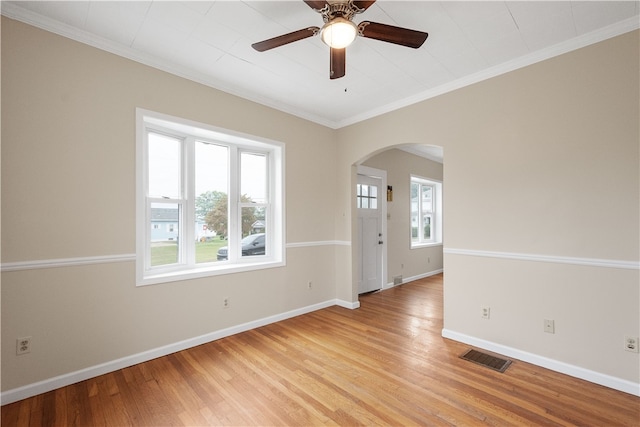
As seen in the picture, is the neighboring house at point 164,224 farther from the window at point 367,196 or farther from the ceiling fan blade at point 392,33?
the window at point 367,196

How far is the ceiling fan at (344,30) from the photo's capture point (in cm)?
174

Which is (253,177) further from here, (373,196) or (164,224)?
(373,196)

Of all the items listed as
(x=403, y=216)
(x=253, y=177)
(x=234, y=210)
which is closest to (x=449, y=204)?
(x=253, y=177)

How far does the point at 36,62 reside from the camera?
220cm

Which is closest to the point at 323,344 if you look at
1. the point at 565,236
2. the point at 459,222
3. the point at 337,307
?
the point at 337,307

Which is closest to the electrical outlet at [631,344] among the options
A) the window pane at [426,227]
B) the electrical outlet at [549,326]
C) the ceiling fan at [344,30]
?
the electrical outlet at [549,326]

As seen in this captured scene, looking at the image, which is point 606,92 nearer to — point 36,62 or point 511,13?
point 511,13

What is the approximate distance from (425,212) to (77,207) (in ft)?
21.2

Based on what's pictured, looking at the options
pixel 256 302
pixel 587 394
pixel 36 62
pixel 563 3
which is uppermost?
pixel 563 3

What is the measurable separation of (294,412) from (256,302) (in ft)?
5.64

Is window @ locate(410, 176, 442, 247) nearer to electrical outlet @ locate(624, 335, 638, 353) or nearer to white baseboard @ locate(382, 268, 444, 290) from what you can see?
white baseboard @ locate(382, 268, 444, 290)

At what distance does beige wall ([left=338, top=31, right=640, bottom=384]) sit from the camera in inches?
88.3

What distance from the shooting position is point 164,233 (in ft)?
10.1

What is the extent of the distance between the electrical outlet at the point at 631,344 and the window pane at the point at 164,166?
4.30m
